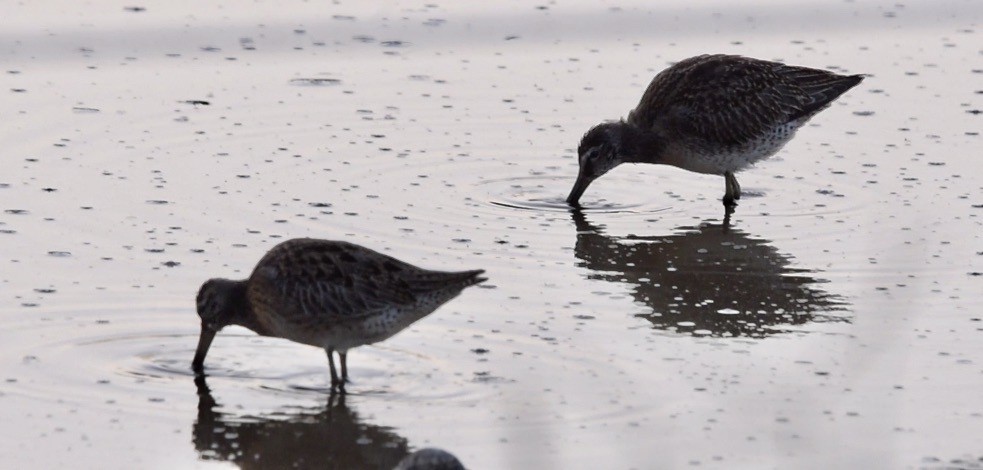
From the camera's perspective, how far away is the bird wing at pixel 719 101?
1010 centimetres

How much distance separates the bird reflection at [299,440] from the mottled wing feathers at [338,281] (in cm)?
49

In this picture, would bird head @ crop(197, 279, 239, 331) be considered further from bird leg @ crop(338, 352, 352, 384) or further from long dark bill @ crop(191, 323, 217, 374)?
bird leg @ crop(338, 352, 352, 384)

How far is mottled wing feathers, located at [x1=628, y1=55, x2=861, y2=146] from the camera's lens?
1011cm

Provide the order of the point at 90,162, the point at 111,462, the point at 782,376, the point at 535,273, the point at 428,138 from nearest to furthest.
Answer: the point at 111,462 → the point at 782,376 → the point at 535,273 → the point at 90,162 → the point at 428,138

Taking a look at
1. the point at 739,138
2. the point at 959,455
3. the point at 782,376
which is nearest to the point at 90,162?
the point at 739,138

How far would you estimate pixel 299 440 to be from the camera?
6402 millimetres

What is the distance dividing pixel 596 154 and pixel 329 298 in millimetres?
3044

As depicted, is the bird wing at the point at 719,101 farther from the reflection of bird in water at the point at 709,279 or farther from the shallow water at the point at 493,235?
the reflection of bird in water at the point at 709,279

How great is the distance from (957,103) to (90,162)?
17.3 feet

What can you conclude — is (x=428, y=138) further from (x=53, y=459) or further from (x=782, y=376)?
(x=53, y=459)

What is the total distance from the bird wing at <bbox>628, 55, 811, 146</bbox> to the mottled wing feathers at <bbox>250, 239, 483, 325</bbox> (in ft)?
10.8

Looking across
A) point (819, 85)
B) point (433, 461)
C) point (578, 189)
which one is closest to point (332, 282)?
point (433, 461)

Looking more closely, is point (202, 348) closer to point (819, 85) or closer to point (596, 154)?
point (596, 154)

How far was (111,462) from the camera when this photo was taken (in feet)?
20.0
